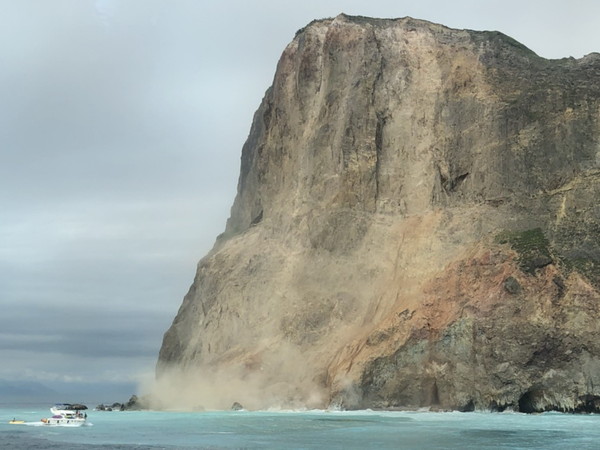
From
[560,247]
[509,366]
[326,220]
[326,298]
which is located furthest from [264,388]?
[560,247]

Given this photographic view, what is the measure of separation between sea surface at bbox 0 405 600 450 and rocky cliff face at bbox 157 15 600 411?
7.44 metres

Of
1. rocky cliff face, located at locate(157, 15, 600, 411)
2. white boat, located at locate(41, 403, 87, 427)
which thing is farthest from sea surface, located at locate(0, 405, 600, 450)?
rocky cliff face, located at locate(157, 15, 600, 411)

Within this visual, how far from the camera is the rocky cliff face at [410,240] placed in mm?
80438

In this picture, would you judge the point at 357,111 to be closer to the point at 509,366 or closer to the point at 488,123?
the point at 488,123

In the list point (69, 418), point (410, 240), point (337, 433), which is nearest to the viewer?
point (337, 433)

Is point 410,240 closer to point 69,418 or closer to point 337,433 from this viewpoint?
point 69,418

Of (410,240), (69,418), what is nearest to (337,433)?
(69,418)

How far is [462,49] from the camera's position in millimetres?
108562

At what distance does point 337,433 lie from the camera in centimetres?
5444

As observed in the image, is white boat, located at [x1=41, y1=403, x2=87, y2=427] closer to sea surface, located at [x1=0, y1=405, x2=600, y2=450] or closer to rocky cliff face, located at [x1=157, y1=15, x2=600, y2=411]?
sea surface, located at [x1=0, y1=405, x2=600, y2=450]

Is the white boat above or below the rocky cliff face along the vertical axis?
below

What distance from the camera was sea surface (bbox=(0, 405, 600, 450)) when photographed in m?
46.9

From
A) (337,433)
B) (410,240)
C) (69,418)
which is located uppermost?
(410,240)

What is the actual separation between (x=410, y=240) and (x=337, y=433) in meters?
45.8
